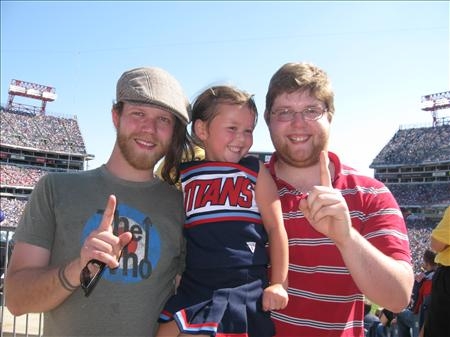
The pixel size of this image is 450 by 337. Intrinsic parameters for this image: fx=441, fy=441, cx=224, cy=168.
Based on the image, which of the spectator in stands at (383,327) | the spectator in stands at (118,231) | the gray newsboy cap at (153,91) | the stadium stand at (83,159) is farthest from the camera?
the stadium stand at (83,159)

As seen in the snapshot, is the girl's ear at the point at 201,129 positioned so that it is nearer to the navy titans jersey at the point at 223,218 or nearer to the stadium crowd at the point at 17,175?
the navy titans jersey at the point at 223,218

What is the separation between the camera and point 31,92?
58.8 metres

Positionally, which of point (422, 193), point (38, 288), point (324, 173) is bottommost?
point (38, 288)

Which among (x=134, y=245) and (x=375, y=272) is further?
(x=134, y=245)

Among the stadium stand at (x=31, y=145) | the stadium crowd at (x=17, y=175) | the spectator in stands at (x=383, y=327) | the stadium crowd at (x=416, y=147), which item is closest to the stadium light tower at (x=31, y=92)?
the stadium stand at (x=31, y=145)

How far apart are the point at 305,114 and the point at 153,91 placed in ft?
2.71

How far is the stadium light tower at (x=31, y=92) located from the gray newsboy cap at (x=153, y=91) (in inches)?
2360

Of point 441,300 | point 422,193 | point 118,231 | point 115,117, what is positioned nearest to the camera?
point 118,231

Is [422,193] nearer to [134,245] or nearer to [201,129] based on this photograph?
[201,129]

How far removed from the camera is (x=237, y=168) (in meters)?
2.42

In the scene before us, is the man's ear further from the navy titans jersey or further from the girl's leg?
the girl's leg

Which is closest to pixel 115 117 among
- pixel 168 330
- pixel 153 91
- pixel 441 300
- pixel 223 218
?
pixel 153 91

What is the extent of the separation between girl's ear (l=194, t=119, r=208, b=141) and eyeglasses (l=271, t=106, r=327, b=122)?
1.49 feet

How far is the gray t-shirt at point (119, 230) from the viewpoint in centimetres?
210
